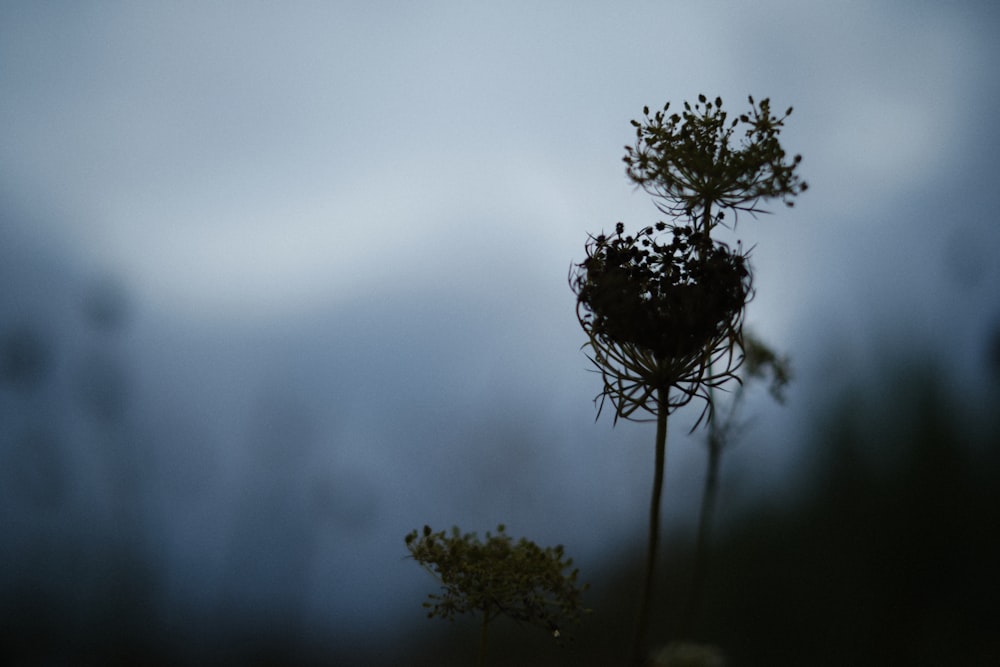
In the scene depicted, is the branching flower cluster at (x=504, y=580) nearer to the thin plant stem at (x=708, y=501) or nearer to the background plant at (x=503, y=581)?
the background plant at (x=503, y=581)

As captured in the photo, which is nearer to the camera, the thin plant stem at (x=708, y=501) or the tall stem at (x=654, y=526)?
the tall stem at (x=654, y=526)

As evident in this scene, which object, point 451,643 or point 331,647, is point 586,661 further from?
point 331,647

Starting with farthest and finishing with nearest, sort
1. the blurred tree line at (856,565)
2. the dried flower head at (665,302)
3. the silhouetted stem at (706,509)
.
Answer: the blurred tree line at (856,565)
the silhouetted stem at (706,509)
the dried flower head at (665,302)

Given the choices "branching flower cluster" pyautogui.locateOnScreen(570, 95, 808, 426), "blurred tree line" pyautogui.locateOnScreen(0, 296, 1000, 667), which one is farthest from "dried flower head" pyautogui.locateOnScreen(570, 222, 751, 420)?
"blurred tree line" pyautogui.locateOnScreen(0, 296, 1000, 667)

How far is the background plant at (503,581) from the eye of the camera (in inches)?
46.4

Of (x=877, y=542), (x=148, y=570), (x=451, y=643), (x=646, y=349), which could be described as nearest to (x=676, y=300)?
(x=646, y=349)

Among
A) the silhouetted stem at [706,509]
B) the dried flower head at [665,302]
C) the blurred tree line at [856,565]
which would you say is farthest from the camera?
the blurred tree line at [856,565]

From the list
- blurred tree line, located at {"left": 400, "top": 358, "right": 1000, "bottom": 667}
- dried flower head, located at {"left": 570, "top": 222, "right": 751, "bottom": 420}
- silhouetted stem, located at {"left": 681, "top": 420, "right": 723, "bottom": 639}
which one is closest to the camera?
dried flower head, located at {"left": 570, "top": 222, "right": 751, "bottom": 420}

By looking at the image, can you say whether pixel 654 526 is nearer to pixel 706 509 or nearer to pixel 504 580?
pixel 504 580

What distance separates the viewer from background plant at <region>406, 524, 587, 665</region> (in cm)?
118

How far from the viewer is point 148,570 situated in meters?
3.82

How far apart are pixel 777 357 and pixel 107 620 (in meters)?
4.16

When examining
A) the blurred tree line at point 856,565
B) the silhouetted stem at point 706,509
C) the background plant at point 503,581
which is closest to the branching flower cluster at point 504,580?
the background plant at point 503,581

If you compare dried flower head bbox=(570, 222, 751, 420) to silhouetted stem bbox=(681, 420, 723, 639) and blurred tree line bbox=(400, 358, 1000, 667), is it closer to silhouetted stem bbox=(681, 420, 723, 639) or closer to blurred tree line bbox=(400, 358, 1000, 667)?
silhouetted stem bbox=(681, 420, 723, 639)
